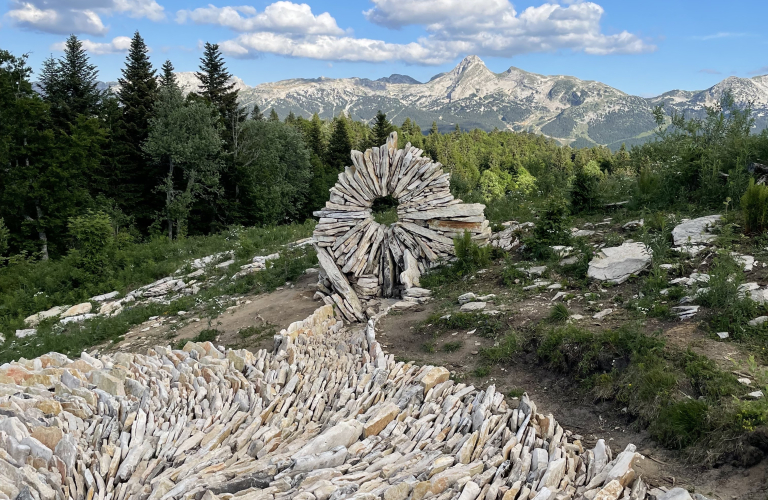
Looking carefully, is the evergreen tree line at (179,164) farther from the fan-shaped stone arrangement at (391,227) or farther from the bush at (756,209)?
the fan-shaped stone arrangement at (391,227)

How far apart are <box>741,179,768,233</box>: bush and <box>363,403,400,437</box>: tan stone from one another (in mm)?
7646

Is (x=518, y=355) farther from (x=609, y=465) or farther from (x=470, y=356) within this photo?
(x=609, y=465)

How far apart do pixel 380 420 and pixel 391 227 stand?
7.14m

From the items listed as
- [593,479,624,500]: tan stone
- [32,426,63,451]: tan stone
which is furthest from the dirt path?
[593,479,624,500]: tan stone

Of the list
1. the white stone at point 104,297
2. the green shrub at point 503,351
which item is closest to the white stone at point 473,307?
the green shrub at point 503,351

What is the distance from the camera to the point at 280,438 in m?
5.30

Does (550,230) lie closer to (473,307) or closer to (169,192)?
(473,307)

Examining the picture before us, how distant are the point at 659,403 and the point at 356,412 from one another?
336 centimetres

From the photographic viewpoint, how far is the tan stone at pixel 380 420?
5.39 meters

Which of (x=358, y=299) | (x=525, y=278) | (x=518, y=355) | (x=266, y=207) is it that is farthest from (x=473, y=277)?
(x=266, y=207)

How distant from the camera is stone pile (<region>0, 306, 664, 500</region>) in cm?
434

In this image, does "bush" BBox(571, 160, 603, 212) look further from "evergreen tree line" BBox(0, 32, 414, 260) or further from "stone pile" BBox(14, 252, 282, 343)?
"evergreen tree line" BBox(0, 32, 414, 260)

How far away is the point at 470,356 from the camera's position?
7879mm

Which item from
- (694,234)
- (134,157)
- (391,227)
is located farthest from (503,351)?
(134,157)
